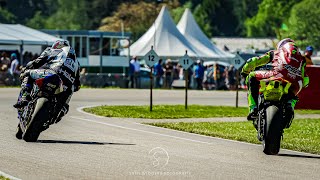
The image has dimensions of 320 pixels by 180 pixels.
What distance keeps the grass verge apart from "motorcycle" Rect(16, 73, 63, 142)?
7677 millimetres

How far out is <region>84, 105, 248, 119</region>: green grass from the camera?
86.2 feet

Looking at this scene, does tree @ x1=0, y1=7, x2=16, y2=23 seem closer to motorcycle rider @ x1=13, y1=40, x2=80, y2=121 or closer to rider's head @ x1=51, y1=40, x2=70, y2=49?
rider's head @ x1=51, y1=40, x2=70, y2=49

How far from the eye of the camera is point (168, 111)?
1118 inches

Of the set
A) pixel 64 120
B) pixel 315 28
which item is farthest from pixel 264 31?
pixel 64 120

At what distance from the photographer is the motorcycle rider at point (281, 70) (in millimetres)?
16625

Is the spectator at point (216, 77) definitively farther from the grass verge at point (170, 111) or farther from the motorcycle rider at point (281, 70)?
the motorcycle rider at point (281, 70)

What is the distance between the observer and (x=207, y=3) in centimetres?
13425

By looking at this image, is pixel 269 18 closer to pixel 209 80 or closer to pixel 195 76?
pixel 209 80

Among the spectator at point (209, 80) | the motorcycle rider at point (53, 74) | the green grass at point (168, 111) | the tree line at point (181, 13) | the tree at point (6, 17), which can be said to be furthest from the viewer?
the tree at point (6, 17)

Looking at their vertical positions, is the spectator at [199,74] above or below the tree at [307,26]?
below

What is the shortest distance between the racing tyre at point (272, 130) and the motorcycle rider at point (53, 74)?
3.61 metres

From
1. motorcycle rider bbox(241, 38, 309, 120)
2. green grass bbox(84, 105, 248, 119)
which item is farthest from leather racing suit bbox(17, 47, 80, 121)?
green grass bbox(84, 105, 248, 119)

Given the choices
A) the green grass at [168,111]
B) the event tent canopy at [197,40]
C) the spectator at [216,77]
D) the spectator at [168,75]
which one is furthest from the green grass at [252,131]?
the event tent canopy at [197,40]

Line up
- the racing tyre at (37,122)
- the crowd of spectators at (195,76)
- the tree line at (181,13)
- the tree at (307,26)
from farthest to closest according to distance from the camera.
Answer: the tree line at (181,13) → the tree at (307,26) → the crowd of spectators at (195,76) → the racing tyre at (37,122)
